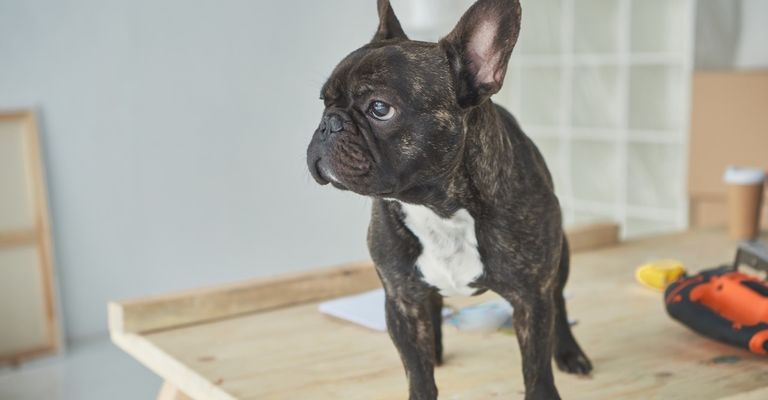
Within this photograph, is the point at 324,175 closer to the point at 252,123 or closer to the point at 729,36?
the point at 729,36

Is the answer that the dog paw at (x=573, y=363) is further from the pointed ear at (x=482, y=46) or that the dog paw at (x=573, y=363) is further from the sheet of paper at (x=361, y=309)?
the pointed ear at (x=482, y=46)

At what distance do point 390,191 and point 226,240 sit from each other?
10.0 feet

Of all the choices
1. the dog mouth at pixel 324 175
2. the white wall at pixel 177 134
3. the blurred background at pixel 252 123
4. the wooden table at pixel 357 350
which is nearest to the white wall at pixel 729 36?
the blurred background at pixel 252 123

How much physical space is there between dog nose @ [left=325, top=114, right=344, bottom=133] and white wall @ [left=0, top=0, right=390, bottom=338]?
8.48 feet

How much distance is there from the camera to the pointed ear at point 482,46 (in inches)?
31.4

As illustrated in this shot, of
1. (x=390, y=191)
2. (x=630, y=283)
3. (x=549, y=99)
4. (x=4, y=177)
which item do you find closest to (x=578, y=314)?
(x=630, y=283)

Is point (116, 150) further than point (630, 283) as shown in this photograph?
Yes

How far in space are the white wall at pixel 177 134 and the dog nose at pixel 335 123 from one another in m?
2.58

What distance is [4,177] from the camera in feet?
10.2

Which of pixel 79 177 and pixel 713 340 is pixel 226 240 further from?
pixel 713 340

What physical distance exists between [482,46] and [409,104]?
0.09 m

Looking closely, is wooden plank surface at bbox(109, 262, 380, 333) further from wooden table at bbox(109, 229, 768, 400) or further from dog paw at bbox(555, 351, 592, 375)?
dog paw at bbox(555, 351, 592, 375)

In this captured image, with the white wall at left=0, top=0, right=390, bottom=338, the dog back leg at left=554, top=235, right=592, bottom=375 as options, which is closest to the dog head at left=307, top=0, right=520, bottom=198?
the dog back leg at left=554, top=235, right=592, bottom=375

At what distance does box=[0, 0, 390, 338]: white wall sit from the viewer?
3275 millimetres
